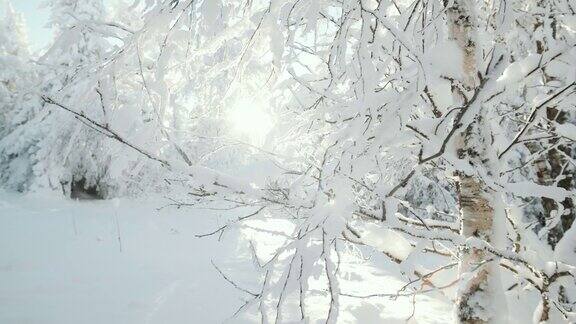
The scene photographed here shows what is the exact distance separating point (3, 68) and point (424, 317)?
957 inches

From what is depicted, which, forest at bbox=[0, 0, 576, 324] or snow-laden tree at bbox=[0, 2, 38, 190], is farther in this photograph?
snow-laden tree at bbox=[0, 2, 38, 190]

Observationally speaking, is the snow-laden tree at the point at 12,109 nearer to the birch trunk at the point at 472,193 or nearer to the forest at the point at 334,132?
the forest at the point at 334,132

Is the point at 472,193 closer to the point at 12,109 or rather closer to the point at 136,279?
the point at 136,279

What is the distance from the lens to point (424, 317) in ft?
16.1

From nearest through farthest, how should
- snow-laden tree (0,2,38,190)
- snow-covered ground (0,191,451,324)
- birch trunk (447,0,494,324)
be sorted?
1. birch trunk (447,0,494,324)
2. snow-covered ground (0,191,451,324)
3. snow-laden tree (0,2,38,190)

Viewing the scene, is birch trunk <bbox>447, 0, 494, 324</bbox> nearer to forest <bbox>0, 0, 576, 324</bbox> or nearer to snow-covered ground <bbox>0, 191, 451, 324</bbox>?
forest <bbox>0, 0, 576, 324</bbox>

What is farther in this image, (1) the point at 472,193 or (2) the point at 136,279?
(2) the point at 136,279

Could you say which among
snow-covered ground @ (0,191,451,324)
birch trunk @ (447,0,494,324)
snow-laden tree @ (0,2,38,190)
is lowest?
snow-covered ground @ (0,191,451,324)

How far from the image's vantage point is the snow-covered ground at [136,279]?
4.68m

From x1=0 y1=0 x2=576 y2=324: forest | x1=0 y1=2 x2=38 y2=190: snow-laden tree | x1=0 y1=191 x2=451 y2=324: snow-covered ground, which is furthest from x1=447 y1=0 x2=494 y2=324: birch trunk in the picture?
x1=0 y1=2 x2=38 y2=190: snow-laden tree

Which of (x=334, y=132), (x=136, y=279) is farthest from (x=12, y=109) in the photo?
(x=334, y=132)

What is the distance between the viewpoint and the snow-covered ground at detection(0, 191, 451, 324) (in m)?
4.68

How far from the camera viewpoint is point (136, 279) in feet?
20.0

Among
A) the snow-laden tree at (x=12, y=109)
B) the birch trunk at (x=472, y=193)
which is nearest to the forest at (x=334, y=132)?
the birch trunk at (x=472, y=193)
